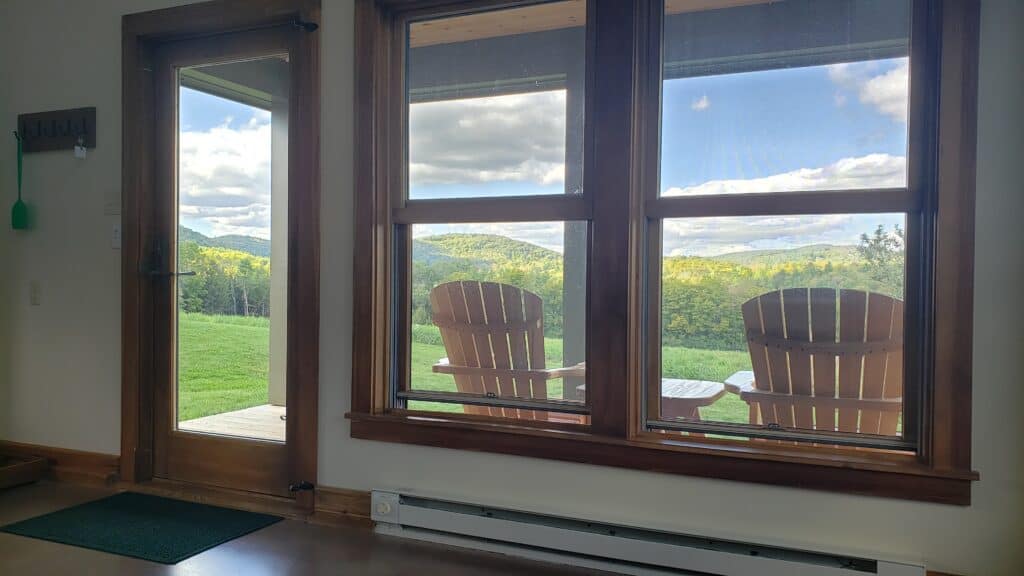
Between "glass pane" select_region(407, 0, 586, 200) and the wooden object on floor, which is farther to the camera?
the wooden object on floor

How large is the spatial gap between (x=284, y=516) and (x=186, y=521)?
15.6 inches

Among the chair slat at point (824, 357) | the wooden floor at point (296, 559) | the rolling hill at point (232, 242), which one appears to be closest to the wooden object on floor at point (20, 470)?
the wooden floor at point (296, 559)

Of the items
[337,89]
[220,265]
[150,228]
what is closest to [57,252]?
[150,228]

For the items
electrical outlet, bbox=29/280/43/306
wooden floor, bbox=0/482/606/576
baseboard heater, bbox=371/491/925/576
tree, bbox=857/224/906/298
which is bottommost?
wooden floor, bbox=0/482/606/576

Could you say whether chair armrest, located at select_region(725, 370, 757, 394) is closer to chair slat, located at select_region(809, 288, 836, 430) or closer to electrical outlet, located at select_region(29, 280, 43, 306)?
chair slat, located at select_region(809, 288, 836, 430)

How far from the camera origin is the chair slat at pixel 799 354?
2539 millimetres

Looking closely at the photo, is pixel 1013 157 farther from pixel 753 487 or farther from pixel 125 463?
pixel 125 463

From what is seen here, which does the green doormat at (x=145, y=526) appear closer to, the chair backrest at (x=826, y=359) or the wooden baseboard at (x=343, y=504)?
the wooden baseboard at (x=343, y=504)

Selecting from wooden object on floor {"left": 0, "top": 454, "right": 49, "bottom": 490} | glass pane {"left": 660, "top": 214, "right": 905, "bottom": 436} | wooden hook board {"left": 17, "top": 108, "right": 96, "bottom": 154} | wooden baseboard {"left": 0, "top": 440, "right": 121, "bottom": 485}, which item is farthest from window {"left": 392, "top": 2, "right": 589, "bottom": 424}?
wooden object on floor {"left": 0, "top": 454, "right": 49, "bottom": 490}

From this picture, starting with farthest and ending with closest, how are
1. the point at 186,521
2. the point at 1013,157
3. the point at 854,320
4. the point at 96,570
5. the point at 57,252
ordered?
the point at 57,252 < the point at 186,521 < the point at 96,570 < the point at 854,320 < the point at 1013,157

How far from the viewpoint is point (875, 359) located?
2463 millimetres

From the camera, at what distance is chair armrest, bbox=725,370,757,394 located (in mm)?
2621

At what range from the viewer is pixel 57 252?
386 centimetres

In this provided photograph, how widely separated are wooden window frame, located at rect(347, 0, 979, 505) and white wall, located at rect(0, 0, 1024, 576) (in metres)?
0.06
